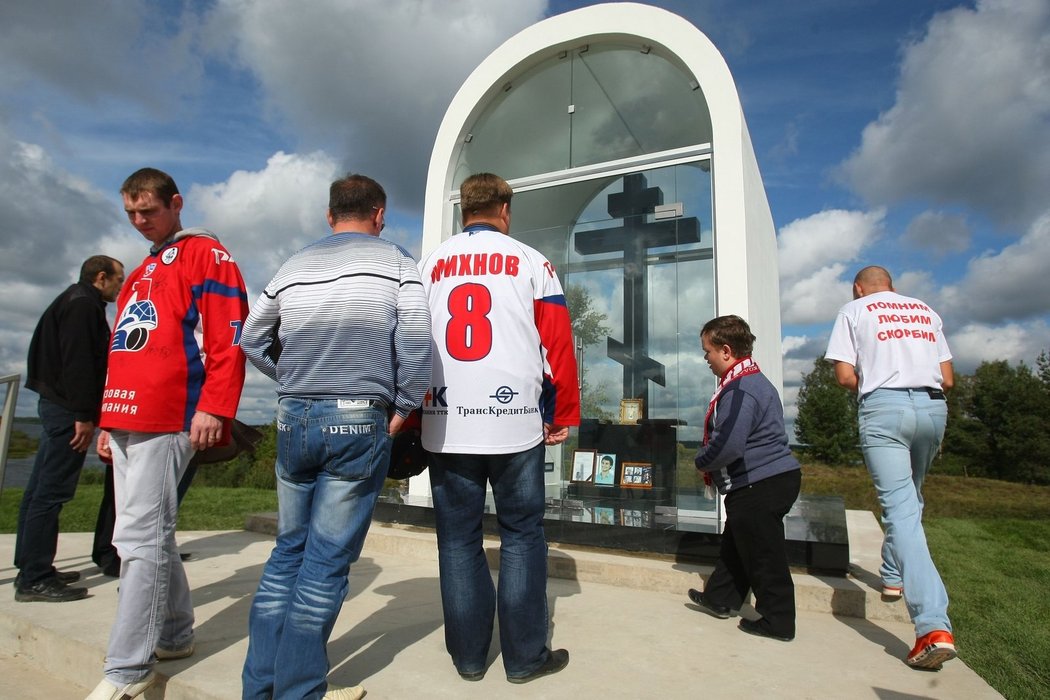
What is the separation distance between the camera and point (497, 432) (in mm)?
2219

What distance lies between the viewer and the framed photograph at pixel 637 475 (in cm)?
517

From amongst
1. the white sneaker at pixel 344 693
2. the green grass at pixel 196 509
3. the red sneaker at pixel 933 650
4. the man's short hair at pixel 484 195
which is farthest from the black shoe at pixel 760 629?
the green grass at pixel 196 509

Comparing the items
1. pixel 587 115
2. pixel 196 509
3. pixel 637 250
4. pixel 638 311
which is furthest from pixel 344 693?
pixel 196 509

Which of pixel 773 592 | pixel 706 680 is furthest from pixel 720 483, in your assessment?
pixel 706 680

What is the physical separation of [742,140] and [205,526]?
6.15 meters

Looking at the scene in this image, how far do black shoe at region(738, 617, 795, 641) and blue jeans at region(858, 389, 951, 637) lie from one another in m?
0.55

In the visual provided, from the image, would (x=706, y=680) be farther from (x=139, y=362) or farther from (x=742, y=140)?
(x=742, y=140)

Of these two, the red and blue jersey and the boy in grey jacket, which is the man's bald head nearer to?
the boy in grey jacket

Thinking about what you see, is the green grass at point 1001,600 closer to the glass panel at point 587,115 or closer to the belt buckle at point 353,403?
the belt buckle at point 353,403

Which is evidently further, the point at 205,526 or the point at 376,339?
the point at 205,526

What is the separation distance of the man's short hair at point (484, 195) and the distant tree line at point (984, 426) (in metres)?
46.6

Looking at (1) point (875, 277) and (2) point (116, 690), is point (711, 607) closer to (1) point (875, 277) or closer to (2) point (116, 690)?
(1) point (875, 277)

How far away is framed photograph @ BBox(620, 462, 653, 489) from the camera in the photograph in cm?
517

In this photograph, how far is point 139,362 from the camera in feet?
7.30
